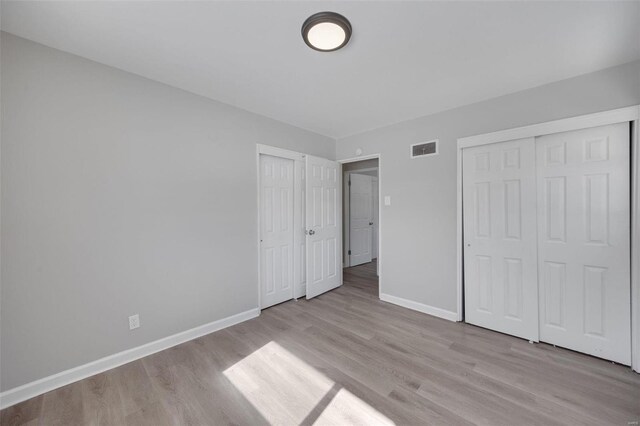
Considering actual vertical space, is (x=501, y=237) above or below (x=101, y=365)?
above

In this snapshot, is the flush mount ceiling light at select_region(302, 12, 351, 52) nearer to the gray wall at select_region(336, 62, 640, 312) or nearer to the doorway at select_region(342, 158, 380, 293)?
the gray wall at select_region(336, 62, 640, 312)

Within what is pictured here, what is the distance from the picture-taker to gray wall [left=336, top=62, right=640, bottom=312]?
2.16m

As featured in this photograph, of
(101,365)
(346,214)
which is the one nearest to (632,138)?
(346,214)

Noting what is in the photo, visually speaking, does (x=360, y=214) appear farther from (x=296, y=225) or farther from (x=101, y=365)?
(x=101, y=365)

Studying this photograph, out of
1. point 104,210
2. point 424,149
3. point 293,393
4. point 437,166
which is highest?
Answer: point 424,149

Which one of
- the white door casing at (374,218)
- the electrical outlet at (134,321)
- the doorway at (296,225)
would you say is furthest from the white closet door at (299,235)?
the white door casing at (374,218)

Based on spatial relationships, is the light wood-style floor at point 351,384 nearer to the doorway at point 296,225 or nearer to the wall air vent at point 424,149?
the doorway at point 296,225

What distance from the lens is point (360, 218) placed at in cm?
579

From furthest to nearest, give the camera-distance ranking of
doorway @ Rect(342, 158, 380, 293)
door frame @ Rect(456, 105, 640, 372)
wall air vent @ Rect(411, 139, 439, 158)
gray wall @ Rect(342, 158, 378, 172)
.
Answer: doorway @ Rect(342, 158, 380, 293) → gray wall @ Rect(342, 158, 378, 172) → wall air vent @ Rect(411, 139, 439, 158) → door frame @ Rect(456, 105, 640, 372)

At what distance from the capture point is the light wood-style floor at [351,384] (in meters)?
1.56

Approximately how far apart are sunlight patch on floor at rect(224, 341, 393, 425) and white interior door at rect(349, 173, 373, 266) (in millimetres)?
3628

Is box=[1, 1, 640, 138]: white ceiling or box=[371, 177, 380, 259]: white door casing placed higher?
box=[1, 1, 640, 138]: white ceiling

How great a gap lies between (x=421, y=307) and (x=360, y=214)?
2914 millimetres

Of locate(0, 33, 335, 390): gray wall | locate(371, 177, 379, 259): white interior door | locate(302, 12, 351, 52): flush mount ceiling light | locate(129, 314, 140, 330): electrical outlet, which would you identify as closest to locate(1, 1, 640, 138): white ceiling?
locate(302, 12, 351, 52): flush mount ceiling light
